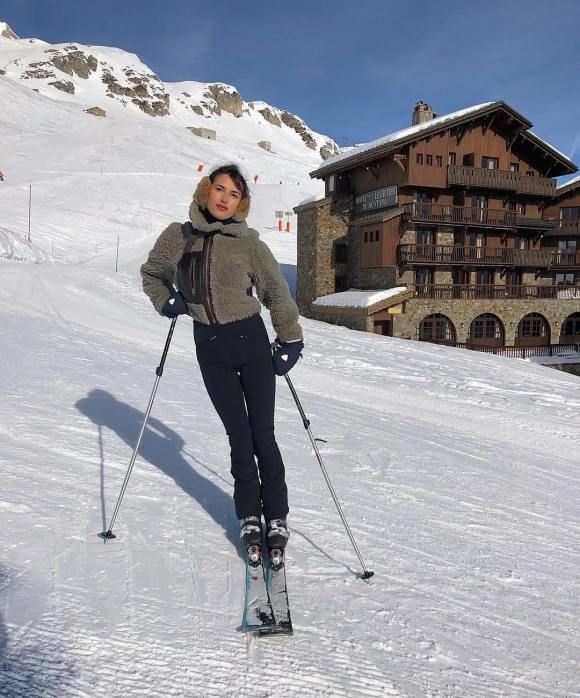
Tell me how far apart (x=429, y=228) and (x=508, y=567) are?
23.2 m

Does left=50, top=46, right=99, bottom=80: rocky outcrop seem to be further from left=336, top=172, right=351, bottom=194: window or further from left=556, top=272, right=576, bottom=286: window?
left=556, top=272, right=576, bottom=286: window

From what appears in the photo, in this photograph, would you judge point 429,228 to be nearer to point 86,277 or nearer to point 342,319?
point 342,319

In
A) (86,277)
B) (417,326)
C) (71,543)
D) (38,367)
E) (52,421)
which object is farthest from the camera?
(417,326)

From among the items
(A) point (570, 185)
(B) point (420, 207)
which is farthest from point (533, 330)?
(A) point (570, 185)

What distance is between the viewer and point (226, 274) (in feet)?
8.79

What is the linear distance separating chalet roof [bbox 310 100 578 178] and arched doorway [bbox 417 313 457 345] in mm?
8093

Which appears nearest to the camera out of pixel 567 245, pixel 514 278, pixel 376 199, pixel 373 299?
pixel 373 299

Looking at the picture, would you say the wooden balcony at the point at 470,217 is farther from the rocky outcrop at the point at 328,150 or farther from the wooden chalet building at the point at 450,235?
the rocky outcrop at the point at 328,150

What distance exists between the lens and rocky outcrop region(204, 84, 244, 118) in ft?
409

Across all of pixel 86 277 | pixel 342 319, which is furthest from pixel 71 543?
pixel 342 319

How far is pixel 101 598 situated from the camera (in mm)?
2256

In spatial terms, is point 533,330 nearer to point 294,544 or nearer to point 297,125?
point 294,544

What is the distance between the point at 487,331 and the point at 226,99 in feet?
396

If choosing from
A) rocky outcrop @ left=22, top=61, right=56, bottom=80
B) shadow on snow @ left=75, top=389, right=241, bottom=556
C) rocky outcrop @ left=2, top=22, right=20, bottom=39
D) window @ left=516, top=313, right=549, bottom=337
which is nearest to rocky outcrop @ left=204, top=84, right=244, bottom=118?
rocky outcrop @ left=22, top=61, right=56, bottom=80
